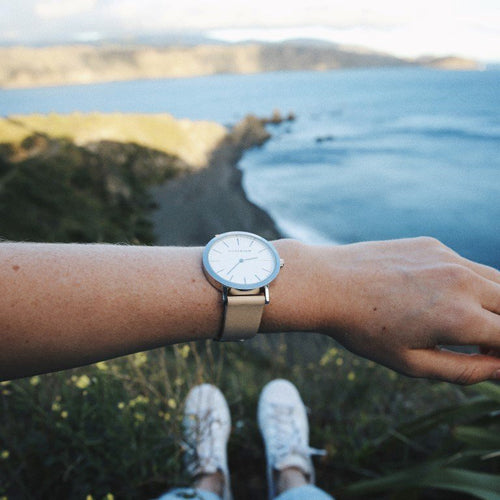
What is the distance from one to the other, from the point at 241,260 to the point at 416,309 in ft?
1.61

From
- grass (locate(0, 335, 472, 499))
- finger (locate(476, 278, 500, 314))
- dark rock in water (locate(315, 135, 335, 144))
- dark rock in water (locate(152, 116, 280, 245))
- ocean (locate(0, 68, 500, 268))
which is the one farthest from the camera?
dark rock in water (locate(152, 116, 280, 245))

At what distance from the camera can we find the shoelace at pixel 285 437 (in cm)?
191

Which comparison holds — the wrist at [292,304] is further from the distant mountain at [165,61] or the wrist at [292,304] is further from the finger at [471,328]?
the distant mountain at [165,61]

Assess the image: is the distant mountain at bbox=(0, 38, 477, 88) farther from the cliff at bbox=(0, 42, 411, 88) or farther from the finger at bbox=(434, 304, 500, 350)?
the finger at bbox=(434, 304, 500, 350)

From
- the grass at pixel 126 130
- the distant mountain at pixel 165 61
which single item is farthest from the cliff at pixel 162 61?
the grass at pixel 126 130

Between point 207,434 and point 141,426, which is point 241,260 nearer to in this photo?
point 141,426

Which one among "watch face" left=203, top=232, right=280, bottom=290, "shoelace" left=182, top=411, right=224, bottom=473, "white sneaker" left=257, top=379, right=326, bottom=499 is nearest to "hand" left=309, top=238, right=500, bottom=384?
"watch face" left=203, top=232, right=280, bottom=290

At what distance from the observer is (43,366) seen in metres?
0.90

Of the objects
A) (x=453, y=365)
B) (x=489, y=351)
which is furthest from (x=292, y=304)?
(x=489, y=351)

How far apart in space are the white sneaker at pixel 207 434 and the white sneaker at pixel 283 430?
0.71 feet

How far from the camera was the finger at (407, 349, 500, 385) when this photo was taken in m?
0.98

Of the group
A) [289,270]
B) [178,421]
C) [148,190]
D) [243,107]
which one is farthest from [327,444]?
[148,190]

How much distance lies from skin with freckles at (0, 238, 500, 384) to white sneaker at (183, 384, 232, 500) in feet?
2.17

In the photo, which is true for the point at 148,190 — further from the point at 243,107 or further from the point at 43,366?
the point at 43,366
